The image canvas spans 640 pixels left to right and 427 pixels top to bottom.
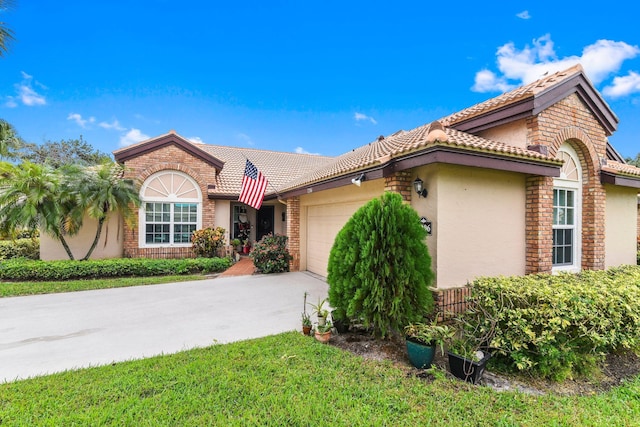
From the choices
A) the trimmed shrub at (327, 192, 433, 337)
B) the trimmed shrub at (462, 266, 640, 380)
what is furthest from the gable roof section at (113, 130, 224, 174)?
the trimmed shrub at (462, 266, 640, 380)

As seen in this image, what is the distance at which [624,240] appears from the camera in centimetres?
888

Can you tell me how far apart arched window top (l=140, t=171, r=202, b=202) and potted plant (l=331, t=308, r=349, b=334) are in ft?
34.4

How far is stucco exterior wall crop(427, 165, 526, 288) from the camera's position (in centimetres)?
573

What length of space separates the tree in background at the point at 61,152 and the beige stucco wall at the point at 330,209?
91.5ft

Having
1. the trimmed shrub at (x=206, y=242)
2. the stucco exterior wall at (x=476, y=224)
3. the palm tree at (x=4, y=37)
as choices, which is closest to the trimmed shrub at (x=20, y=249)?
the trimmed shrub at (x=206, y=242)

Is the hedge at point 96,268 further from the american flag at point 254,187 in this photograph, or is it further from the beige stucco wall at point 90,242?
the american flag at point 254,187

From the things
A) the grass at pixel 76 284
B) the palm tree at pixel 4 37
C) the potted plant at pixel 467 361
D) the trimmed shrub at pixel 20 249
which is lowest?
the grass at pixel 76 284

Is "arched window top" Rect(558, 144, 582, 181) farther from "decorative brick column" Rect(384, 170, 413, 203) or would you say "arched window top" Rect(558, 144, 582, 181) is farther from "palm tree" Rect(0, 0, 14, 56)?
"palm tree" Rect(0, 0, 14, 56)

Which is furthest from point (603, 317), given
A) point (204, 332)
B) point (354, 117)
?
point (354, 117)

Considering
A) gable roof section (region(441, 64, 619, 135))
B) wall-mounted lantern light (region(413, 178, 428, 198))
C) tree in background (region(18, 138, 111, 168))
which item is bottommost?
wall-mounted lantern light (region(413, 178, 428, 198))

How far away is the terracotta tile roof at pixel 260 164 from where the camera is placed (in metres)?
15.3

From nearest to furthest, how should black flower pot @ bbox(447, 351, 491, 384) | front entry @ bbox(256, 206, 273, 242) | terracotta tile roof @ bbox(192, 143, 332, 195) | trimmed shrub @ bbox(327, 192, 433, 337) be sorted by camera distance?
black flower pot @ bbox(447, 351, 491, 384), trimmed shrub @ bbox(327, 192, 433, 337), terracotta tile roof @ bbox(192, 143, 332, 195), front entry @ bbox(256, 206, 273, 242)

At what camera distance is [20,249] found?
13.2m

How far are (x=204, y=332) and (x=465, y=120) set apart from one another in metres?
8.56
